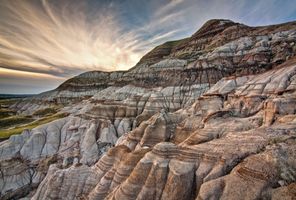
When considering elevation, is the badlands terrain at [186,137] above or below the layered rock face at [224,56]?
below

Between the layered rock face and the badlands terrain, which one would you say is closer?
the badlands terrain

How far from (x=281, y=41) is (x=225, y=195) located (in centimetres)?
4298

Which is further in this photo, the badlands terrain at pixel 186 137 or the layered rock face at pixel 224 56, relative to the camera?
the layered rock face at pixel 224 56

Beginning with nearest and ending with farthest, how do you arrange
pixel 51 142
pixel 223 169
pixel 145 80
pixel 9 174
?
pixel 223 169
pixel 9 174
pixel 51 142
pixel 145 80

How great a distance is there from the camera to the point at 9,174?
32094 mm

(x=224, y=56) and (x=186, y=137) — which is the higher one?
(x=224, y=56)

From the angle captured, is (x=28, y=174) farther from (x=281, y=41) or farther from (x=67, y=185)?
(x=281, y=41)

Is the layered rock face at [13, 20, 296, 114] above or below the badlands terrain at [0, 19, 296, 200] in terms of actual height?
above

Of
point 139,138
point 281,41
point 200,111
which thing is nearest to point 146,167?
point 139,138

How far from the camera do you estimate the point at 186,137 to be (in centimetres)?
2281

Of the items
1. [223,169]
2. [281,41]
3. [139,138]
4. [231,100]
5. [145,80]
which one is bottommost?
[139,138]

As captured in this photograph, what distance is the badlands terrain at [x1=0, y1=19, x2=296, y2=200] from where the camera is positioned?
11250 millimetres

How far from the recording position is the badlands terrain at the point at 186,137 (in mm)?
11250

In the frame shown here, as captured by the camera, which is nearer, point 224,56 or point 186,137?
point 186,137
